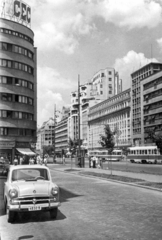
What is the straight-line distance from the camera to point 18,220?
9.68 meters

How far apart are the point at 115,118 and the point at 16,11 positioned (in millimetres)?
69801

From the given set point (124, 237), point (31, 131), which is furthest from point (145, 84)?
point (124, 237)

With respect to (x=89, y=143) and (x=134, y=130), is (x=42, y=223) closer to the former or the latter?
(x=134, y=130)

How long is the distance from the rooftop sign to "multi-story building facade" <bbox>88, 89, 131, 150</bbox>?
159 ft

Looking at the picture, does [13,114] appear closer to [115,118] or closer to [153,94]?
[153,94]

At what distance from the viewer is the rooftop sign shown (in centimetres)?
5784

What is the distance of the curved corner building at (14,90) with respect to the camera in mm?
55406

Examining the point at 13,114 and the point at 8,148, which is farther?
the point at 13,114

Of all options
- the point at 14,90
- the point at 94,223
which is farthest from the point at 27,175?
the point at 14,90

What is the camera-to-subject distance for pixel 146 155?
59.1m

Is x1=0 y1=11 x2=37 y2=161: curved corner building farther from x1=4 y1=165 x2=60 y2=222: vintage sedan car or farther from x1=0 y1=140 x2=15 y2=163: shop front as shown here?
x1=4 y1=165 x2=60 y2=222: vintage sedan car

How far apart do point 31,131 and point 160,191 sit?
45.9 metres

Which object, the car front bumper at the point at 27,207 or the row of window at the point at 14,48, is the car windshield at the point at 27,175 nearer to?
the car front bumper at the point at 27,207

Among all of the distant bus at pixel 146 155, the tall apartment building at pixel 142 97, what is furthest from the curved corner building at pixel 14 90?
the tall apartment building at pixel 142 97
